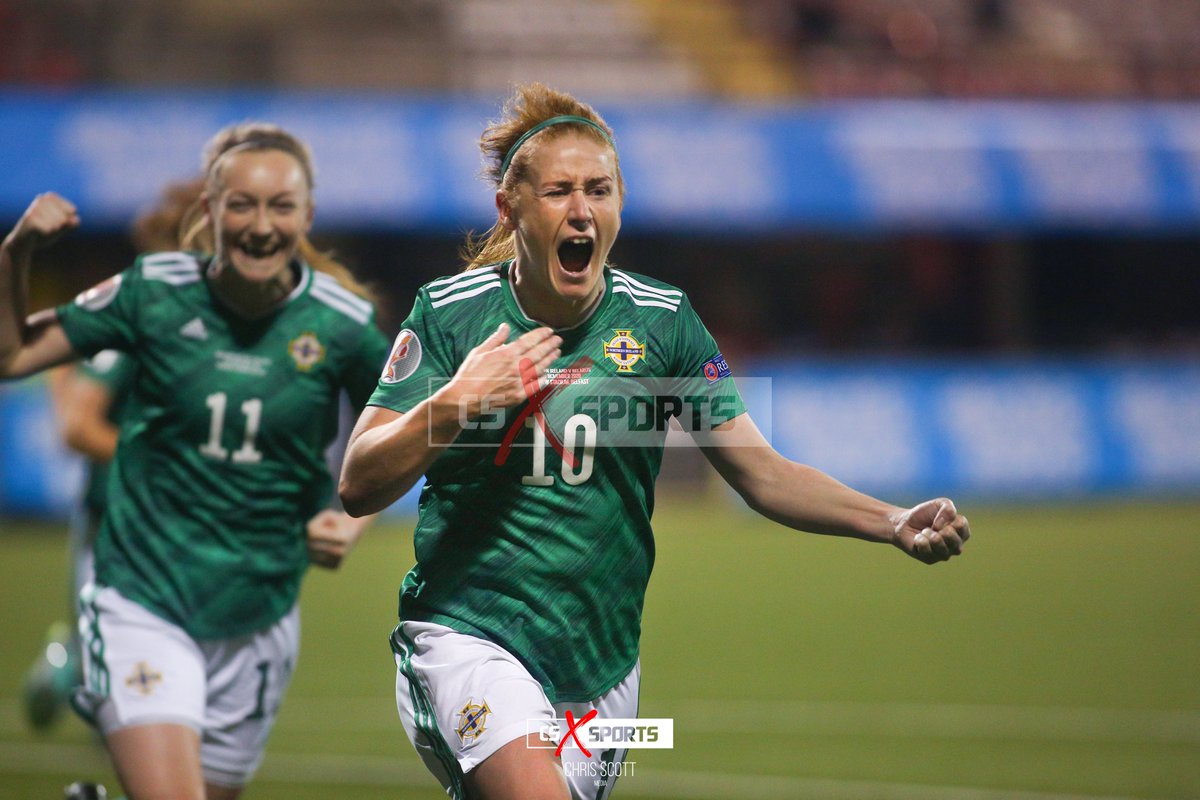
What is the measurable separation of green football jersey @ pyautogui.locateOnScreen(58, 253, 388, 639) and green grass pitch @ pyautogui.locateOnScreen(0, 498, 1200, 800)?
2.55m

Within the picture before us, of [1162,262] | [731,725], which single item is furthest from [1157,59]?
[731,725]

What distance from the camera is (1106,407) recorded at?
19641 mm

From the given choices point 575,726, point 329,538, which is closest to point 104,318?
point 329,538

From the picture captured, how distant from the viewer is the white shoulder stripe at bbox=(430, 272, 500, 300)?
13.4ft

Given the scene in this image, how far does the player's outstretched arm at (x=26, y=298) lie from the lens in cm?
478

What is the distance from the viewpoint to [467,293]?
161 inches

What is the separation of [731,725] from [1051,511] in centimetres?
1066

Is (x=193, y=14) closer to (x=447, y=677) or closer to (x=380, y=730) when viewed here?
(x=380, y=730)

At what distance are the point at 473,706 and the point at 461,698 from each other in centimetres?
4

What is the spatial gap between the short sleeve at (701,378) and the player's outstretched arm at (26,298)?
73.6 inches

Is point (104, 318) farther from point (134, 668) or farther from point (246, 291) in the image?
point (134, 668)

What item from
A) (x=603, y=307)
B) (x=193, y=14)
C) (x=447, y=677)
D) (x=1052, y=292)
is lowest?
(x=447, y=677)

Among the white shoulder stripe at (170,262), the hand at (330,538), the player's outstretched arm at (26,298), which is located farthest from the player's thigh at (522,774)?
the white shoulder stripe at (170,262)

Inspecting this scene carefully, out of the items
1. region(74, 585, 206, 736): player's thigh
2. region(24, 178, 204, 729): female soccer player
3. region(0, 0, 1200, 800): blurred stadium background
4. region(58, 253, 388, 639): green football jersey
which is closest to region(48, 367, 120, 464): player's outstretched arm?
region(24, 178, 204, 729): female soccer player
